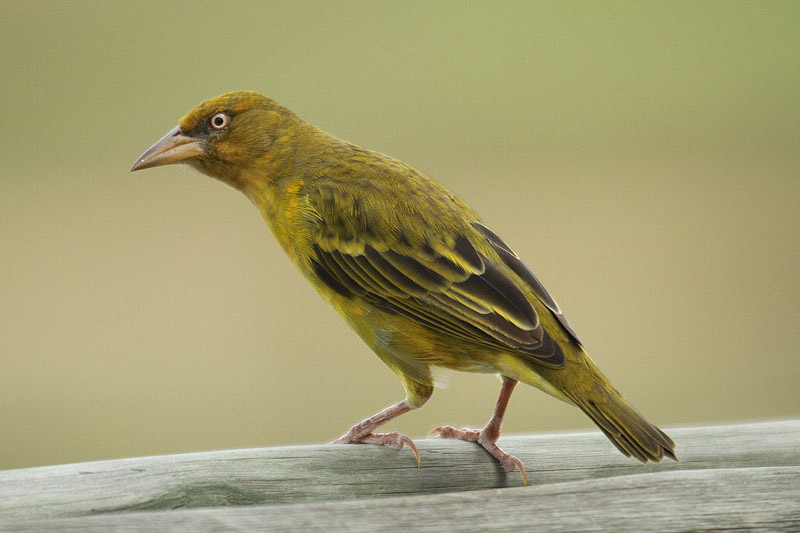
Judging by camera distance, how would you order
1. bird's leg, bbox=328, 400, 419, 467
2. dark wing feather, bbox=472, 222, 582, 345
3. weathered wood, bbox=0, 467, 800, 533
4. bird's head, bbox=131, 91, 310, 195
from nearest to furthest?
1. weathered wood, bbox=0, 467, 800, 533
2. bird's leg, bbox=328, 400, 419, 467
3. dark wing feather, bbox=472, 222, 582, 345
4. bird's head, bbox=131, 91, 310, 195

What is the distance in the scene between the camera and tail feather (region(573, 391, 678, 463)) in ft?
8.38

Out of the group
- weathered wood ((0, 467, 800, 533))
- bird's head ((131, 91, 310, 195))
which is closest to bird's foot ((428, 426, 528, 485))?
weathered wood ((0, 467, 800, 533))

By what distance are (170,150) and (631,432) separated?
183 cm

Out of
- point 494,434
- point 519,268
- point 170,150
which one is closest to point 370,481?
point 494,434

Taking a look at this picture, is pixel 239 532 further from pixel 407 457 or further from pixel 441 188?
pixel 441 188

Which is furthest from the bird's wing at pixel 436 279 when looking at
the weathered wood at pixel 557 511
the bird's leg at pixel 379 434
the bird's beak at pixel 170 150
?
the weathered wood at pixel 557 511

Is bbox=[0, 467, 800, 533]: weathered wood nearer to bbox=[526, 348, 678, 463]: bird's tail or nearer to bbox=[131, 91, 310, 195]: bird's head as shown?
bbox=[526, 348, 678, 463]: bird's tail

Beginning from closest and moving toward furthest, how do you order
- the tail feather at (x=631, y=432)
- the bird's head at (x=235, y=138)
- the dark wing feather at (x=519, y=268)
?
the tail feather at (x=631, y=432), the dark wing feather at (x=519, y=268), the bird's head at (x=235, y=138)

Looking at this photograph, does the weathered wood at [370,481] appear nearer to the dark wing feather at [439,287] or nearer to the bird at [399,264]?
the bird at [399,264]

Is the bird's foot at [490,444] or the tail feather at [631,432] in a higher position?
the tail feather at [631,432]

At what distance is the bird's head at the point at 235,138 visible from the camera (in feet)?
11.2

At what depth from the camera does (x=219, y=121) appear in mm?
3498

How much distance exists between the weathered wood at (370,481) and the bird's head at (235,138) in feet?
4.35

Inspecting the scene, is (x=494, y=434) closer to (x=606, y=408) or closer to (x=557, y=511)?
(x=606, y=408)
